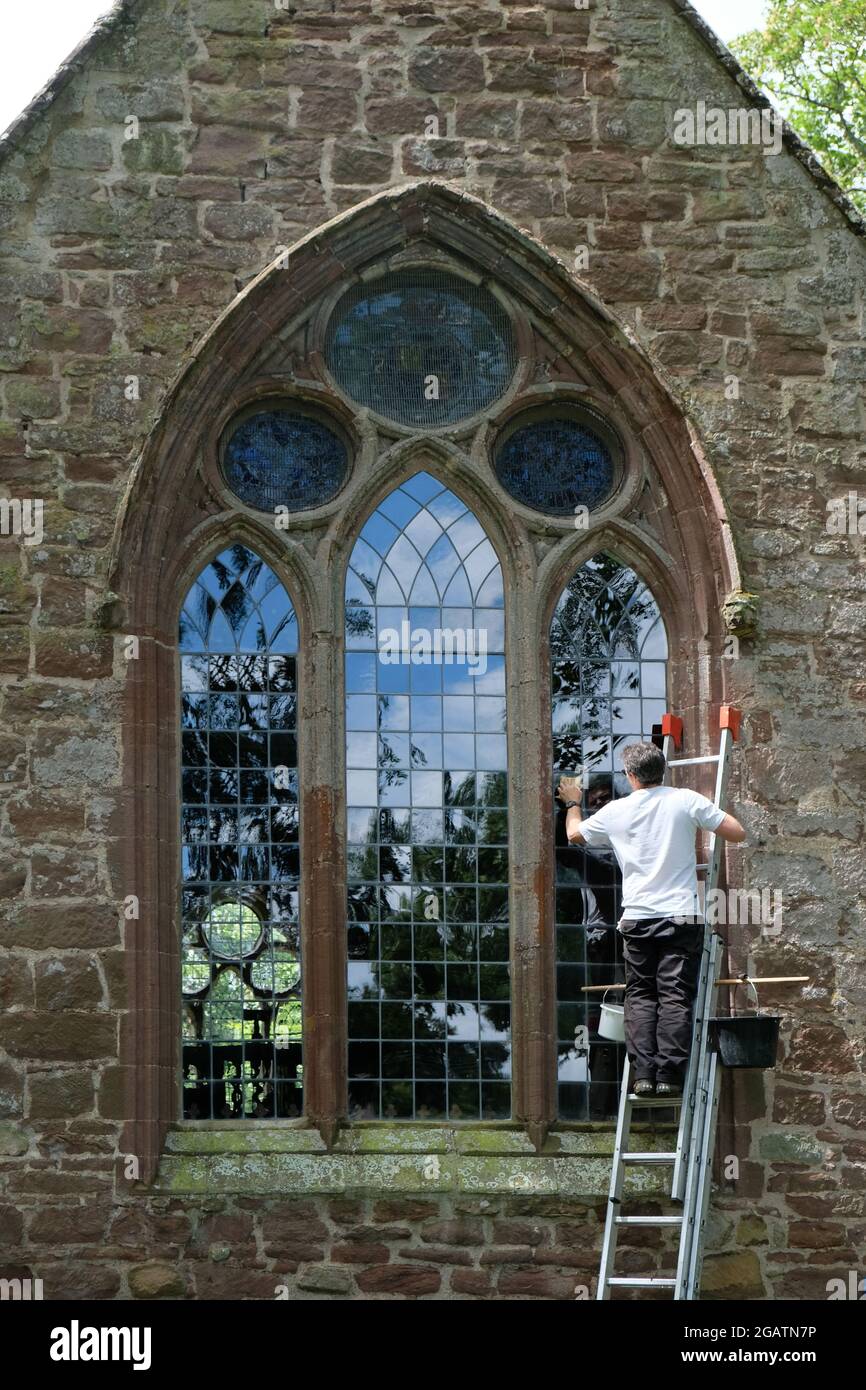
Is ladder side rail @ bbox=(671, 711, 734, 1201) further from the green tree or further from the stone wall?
the green tree

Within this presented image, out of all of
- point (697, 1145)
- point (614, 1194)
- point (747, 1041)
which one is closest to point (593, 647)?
point (747, 1041)

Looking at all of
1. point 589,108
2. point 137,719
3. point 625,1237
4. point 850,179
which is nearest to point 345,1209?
point 625,1237

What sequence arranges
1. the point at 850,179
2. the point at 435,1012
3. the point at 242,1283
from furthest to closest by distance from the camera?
the point at 850,179 → the point at 435,1012 → the point at 242,1283

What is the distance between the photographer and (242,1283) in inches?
423

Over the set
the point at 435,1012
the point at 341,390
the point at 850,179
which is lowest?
the point at 435,1012

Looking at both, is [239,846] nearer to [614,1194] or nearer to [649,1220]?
[614,1194]

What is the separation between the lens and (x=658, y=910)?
34.0ft

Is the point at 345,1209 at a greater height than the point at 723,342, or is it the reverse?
the point at 723,342

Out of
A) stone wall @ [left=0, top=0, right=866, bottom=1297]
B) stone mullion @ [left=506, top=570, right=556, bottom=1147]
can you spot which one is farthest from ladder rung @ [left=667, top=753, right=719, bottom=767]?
stone mullion @ [left=506, top=570, right=556, bottom=1147]

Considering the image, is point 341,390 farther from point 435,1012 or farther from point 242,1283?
point 242,1283

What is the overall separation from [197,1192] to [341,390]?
4228mm

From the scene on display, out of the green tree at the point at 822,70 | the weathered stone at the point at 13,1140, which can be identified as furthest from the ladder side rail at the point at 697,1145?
the green tree at the point at 822,70

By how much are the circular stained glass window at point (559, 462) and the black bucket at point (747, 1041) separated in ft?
9.90

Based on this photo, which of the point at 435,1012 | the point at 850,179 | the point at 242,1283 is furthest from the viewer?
the point at 850,179
